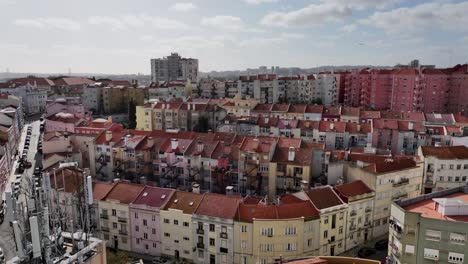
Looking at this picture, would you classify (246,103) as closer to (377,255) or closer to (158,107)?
(158,107)

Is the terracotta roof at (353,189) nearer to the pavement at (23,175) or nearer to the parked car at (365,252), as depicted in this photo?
the parked car at (365,252)

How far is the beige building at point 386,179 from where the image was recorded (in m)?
46.1

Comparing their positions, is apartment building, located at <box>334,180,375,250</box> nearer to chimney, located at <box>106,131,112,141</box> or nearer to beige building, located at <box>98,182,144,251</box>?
beige building, located at <box>98,182,144,251</box>

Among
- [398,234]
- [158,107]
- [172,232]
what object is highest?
[158,107]

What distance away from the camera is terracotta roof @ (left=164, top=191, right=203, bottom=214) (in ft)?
139

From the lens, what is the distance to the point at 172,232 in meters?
42.8

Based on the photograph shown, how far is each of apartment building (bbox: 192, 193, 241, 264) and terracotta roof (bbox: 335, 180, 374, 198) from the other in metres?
11.7

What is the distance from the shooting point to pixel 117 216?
44844 millimetres

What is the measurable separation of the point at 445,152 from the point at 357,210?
642 inches

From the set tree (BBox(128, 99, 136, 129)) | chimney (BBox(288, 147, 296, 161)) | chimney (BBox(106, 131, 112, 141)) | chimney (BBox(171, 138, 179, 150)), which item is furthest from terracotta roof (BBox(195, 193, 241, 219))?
tree (BBox(128, 99, 136, 129))

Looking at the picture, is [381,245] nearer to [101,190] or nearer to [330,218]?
[330,218]

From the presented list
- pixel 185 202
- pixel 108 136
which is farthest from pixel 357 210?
pixel 108 136

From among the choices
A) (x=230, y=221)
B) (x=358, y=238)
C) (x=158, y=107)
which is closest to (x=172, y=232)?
(x=230, y=221)

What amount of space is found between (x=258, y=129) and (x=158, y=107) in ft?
83.0
